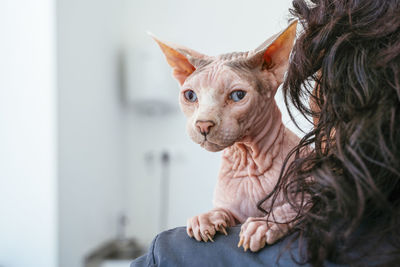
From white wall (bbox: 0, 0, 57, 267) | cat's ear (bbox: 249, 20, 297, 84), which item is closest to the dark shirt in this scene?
cat's ear (bbox: 249, 20, 297, 84)

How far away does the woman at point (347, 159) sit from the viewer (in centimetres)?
49

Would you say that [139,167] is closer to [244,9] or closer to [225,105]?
[244,9]

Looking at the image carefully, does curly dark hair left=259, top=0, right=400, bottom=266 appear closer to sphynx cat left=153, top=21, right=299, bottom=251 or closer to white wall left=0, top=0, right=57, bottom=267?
sphynx cat left=153, top=21, right=299, bottom=251

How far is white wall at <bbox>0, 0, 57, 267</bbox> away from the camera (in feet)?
6.81

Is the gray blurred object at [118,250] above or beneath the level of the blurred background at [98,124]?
beneath

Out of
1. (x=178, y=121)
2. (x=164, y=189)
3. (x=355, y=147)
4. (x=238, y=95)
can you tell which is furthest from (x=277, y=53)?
(x=164, y=189)

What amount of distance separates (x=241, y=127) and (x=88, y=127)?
2027 mm

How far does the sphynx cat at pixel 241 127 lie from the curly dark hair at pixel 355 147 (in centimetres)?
7

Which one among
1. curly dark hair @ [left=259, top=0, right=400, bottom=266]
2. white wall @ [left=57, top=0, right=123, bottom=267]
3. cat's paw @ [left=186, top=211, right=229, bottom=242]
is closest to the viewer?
curly dark hair @ [left=259, top=0, right=400, bottom=266]

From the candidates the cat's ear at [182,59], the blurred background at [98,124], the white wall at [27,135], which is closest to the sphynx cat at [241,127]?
the cat's ear at [182,59]

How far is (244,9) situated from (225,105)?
6.80ft

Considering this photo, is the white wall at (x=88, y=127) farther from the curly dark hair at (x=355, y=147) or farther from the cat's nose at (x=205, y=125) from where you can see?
the curly dark hair at (x=355, y=147)

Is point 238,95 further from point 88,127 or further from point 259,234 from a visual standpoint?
point 88,127

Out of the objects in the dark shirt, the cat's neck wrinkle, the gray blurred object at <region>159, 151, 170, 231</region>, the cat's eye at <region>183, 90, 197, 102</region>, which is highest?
the cat's eye at <region>183, 90, 197, 102</region>
